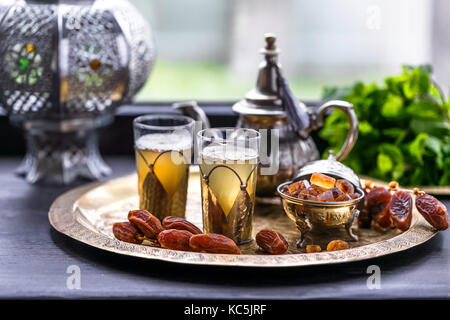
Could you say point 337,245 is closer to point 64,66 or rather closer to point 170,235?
point 170,235

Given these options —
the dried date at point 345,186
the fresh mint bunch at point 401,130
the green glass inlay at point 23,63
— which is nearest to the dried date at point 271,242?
the dried date at point 345,186

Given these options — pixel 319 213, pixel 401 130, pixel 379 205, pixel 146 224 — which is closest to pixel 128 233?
pixel 146 224

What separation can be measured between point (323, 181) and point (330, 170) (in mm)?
45

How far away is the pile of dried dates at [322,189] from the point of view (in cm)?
85

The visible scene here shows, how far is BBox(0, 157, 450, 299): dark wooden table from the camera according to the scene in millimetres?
721

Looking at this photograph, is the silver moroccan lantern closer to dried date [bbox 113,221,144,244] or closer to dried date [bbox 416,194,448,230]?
dried date [bbox 113,221,144,244]

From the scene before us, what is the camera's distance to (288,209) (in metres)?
0.88

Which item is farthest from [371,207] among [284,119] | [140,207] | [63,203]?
[63,203]

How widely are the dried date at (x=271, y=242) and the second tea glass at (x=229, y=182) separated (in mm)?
40

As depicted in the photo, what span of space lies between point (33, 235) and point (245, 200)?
0.31 metres

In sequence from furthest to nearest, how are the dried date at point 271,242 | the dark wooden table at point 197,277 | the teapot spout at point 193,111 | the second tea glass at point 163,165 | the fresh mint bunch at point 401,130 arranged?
the fresh mint bunch at point 401,130, the teapot spout at point 193,111, the second tea glass at point 163,165, the dried date at point 271,242, the dark wooden table at point 197,277

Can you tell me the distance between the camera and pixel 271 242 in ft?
2.75

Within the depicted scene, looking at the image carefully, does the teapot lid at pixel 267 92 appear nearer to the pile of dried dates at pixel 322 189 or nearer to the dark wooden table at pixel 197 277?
the pile of dried dates at pixel 322 189

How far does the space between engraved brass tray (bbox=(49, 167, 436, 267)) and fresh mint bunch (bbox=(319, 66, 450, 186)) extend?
0.74 feet
